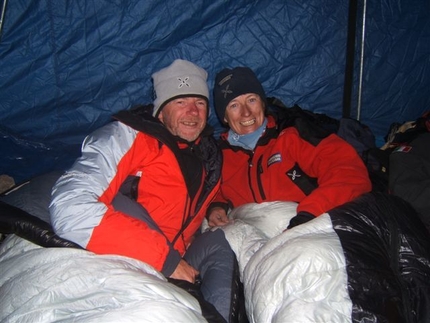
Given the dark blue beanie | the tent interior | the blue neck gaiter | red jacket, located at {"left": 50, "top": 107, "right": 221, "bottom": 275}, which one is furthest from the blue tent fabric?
red jacket, located at {"left": 50, "top": 107, "right": 221, "bottom": 275}

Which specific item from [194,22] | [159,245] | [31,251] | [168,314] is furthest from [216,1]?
[168,314]

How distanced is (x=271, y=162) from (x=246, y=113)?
0.24 meters

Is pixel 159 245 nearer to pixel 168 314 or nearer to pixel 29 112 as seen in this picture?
pixel 168 314

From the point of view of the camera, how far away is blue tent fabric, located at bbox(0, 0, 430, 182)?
5.25ft

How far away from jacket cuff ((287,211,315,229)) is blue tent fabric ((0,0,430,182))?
33.3 inches

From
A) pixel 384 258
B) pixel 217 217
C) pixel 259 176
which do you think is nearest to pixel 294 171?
pixel 259 176

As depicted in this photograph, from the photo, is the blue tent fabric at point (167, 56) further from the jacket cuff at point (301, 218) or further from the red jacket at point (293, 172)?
the jacket cuff at point (301, 218)

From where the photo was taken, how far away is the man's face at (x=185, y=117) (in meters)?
1.45

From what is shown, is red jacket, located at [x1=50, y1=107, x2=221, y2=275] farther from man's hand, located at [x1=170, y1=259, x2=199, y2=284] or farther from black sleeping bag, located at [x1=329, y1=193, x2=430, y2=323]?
black sleeping bag, located at [x1=329, y1=193, x2=430, y2=323]

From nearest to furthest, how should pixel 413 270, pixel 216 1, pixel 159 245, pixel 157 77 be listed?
pixel 413 270, pixel 159 245, pixel 157 77, pixel 216 1

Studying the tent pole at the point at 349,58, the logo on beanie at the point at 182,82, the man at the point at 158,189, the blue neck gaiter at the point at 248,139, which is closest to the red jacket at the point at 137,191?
the man at the point at 158,189

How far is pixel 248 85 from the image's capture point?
1.60 m

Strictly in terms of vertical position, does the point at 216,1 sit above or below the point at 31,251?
above

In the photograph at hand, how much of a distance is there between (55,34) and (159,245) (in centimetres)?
106
